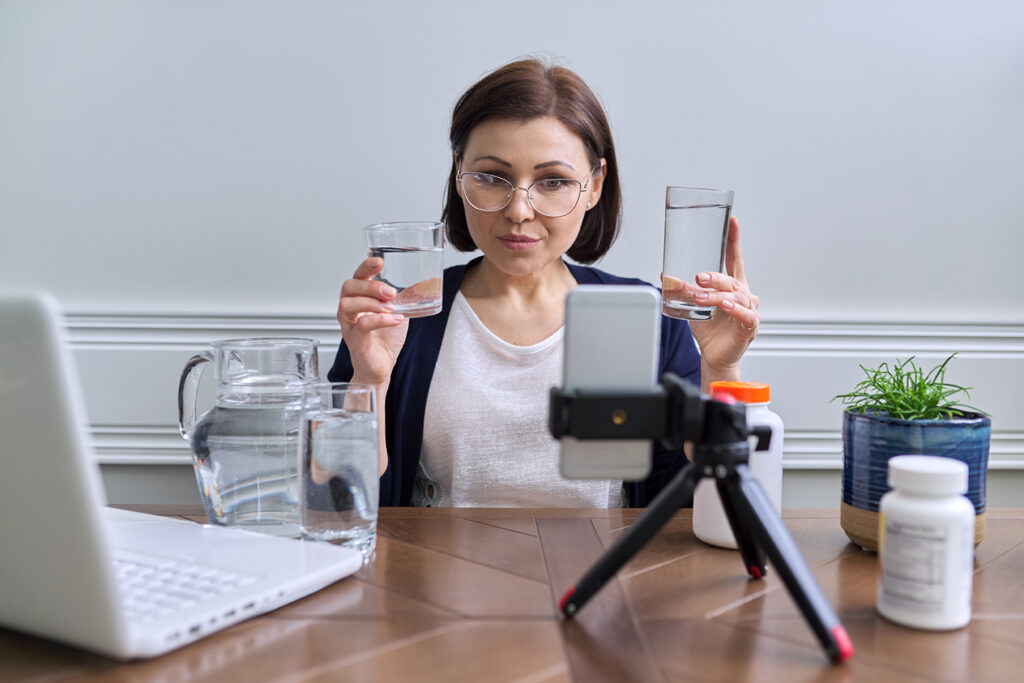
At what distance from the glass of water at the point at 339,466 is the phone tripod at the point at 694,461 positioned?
266mm

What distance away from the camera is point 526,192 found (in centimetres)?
151

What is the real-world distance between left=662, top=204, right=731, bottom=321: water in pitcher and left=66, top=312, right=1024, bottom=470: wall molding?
0.87 m

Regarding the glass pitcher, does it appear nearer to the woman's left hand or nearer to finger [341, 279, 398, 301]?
finger [341, 279, 398, 301]

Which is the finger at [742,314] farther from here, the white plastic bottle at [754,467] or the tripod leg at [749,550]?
the tripod leg at [749,550]

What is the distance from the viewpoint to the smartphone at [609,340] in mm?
724

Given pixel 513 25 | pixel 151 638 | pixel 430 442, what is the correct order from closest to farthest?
pixel 151 638 → pixel 430 442 → pixel 513 25

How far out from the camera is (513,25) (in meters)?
1.88

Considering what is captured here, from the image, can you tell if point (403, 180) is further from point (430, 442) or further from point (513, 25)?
point (430, 442)

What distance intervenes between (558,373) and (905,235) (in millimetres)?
900

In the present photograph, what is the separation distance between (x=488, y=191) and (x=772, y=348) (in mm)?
808

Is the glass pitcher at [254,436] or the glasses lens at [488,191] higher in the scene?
the glasses lens at [488,191]

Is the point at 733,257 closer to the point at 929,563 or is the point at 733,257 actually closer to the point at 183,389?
the point at 929,563

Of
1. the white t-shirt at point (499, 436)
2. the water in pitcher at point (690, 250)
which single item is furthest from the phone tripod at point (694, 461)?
the white t-shirt at point (499, 436)

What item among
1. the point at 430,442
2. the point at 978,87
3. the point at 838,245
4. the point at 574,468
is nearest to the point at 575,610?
the point at 574,468
